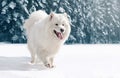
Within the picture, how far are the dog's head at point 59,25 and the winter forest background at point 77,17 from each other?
921 inches

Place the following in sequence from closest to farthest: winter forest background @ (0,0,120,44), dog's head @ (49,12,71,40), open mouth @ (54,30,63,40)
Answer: dog's head @ (49,12,71,40), open mouth @ (54,30,63,40), winter forest background @ (0,0,120,44)

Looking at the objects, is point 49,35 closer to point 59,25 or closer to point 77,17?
point 59,25

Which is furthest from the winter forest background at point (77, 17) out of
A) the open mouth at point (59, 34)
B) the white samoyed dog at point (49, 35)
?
the open mouth at point (59, 34)

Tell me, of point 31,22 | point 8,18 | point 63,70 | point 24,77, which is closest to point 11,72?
point 24,77

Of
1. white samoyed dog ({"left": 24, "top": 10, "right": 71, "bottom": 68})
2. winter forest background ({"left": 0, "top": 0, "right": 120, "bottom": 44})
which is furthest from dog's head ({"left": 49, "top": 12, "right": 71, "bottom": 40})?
winter forest background ({"left": 0, "top": 0, "right": 120, "bottom": 44})

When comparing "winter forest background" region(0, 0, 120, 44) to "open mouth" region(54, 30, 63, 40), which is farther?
"winter forest background" region(0, 0, 120, 44)

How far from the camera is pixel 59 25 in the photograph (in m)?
8.78

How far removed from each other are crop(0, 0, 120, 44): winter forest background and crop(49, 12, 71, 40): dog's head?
23.4 metres

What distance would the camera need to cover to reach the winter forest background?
108 feet

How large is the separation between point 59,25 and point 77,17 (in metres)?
30.1

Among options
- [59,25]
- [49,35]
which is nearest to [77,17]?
[49,35]

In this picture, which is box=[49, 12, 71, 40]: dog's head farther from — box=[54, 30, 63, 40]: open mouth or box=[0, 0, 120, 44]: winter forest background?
box=[0, 0, 120, 44]: winter forest background

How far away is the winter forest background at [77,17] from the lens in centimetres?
3278

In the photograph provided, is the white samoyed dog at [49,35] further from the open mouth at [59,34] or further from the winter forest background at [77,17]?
the winter forest background at [77,17]
